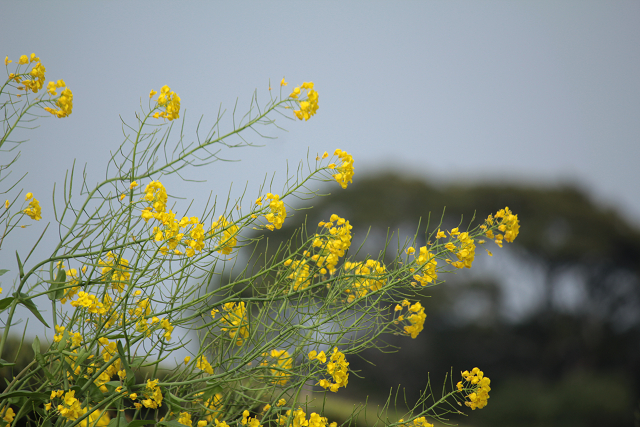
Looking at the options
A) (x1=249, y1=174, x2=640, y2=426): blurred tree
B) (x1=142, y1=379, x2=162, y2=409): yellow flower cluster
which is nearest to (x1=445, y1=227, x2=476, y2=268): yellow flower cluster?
(x1=142, y1=379, x2=162, y2=409): yellow flower cluster

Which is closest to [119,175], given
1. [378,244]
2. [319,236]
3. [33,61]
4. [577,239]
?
[33,61]

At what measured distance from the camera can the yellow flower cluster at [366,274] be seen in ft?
4.68

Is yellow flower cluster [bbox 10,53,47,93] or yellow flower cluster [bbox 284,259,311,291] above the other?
yellow flower cluster [bbox 10,53,47,93]

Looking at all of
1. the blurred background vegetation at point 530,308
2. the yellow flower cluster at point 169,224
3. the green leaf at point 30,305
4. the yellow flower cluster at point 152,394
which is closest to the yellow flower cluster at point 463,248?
the yellow flower cluster at point 169,224

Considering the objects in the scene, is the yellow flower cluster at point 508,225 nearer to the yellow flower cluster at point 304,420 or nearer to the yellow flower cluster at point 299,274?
the yellow flower cluster at point 299,274

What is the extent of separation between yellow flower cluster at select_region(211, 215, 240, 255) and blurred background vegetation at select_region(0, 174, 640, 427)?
5839mm

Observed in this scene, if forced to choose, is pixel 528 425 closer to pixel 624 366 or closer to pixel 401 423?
pixel 624 366

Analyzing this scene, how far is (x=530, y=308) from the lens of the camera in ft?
25.4

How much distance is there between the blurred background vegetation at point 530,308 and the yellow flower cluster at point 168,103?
5.78m

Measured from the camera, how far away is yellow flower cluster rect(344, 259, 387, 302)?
143 cm

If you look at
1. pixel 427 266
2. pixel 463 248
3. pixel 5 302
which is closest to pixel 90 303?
pixel 5 302

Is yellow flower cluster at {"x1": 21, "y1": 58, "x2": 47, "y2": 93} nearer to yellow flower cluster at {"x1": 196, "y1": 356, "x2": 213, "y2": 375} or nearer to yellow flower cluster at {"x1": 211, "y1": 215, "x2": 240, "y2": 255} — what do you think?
yellow flower cluster at {"x1": 211, "y1": 215, "x2": 240, "y2": 255}

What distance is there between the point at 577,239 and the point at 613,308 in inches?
49.3

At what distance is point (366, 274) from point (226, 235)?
0.45 metres
